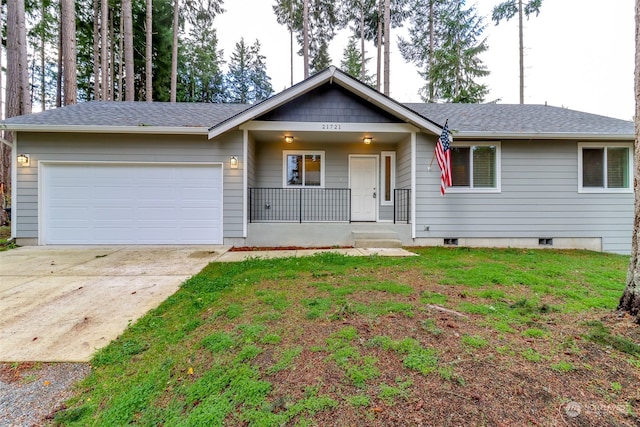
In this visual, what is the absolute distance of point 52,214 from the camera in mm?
7043

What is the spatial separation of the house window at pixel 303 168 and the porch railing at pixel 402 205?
227 cm

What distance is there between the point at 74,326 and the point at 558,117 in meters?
11.8

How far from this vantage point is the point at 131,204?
23.7ft

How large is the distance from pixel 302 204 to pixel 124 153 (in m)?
4.77

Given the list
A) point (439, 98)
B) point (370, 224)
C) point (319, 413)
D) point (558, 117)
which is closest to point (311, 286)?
point (319, 413)

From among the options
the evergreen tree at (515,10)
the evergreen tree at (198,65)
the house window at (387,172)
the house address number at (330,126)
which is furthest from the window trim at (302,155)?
the evergreen tree at (198,65)

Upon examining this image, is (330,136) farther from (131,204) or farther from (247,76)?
(247,76)

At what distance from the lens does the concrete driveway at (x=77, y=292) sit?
260 cm

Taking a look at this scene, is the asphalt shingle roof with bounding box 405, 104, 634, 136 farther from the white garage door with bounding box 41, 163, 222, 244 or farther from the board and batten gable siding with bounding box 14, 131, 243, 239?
the white garage door with bounding box 41, 163, 222, 244

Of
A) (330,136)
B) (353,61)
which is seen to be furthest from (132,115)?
(353,61)

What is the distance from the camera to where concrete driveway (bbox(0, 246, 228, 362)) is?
2.60m

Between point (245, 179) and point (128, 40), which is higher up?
point (128, 40)

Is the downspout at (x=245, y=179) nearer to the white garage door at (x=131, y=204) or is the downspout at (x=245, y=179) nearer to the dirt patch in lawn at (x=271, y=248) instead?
the dirt patch in lawn at (x=271, y=248)

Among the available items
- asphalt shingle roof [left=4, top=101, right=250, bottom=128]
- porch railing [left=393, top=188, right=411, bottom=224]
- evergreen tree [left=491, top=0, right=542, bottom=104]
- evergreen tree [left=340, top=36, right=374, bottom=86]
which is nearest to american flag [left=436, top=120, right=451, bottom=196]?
porch railing [left=393, top=188, right=411, bottom=224]
